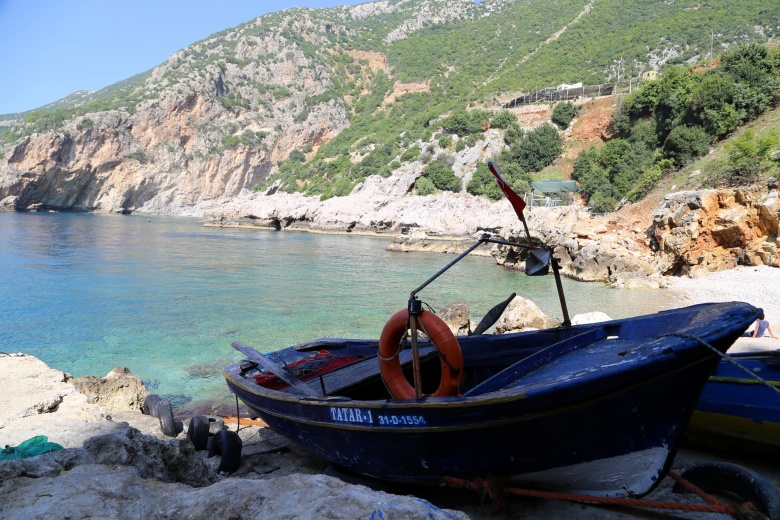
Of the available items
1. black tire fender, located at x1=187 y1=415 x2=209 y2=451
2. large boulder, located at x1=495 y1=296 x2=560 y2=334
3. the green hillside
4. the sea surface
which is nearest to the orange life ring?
black tire fender, located at x1=187 y1=415 x2=209 y2=451

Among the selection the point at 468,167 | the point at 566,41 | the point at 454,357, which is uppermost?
the point at 566,41

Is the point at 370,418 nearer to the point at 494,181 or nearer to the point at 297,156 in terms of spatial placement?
the point at 494,181

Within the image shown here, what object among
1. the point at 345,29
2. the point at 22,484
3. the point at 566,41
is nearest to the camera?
the point at 22,484

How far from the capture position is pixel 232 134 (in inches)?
3541

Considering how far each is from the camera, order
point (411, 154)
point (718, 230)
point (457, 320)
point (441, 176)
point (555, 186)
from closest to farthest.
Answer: point (457, 320)
point (718, 230)
point (555, 186)
point (441, 176)
point (411, 154)

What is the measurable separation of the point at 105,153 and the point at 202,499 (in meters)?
88.8

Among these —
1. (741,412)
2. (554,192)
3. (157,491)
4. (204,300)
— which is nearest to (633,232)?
(554,192)

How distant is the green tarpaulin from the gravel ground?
2396cm

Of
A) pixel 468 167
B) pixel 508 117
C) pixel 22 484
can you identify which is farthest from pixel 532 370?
pixel 508 117

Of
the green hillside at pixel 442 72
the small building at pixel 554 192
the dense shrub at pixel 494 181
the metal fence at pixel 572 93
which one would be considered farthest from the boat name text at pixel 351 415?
the metal fence at pixel 572 93

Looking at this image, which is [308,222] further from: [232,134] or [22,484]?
[22,484]

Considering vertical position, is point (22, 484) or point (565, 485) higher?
point (22, 484)

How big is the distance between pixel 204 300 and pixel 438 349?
1505cm

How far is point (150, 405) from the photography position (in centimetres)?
759
